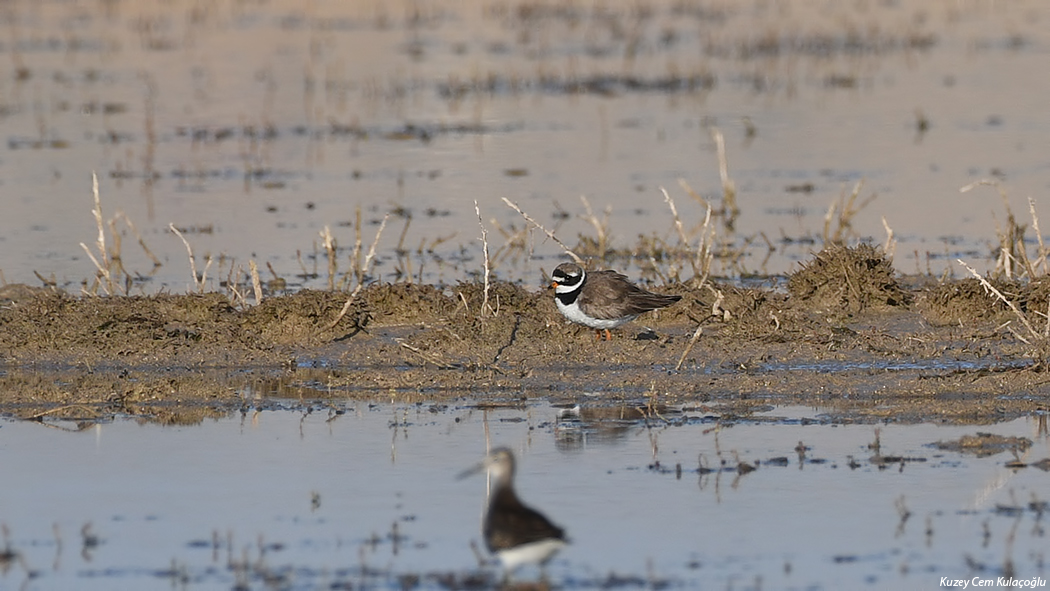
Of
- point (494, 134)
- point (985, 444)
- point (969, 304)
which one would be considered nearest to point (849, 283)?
point (969, 304)

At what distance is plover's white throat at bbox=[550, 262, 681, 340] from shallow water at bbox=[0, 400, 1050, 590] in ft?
4.11

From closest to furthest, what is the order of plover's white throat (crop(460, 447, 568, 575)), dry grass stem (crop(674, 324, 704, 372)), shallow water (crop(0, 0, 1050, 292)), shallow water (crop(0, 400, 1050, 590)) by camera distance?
plover's white throat (crop(460, 447, 568, 575)), shallow water (crop(0, 400, 1050, 590)), dry grass stem (crop(674, 324, 704, 372)), shallow water (crop(0, 0, 1050, 292))

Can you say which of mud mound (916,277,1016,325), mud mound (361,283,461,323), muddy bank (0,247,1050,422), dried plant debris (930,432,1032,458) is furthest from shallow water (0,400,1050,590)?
mud mound (916,277,1016,325)

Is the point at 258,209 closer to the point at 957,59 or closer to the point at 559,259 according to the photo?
the point at 559,259

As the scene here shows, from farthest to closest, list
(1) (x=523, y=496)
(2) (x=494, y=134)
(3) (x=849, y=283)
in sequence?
Answer: (2) (x=494, y=134)
(3) (x=849, y=283)
(1) (x=523, y=496)

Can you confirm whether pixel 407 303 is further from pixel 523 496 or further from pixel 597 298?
pixel 523 496

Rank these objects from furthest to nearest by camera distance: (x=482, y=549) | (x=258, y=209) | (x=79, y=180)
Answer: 1. (x=79, y=180)
2. (x=258, y=209)
3. (x=482, y=549)

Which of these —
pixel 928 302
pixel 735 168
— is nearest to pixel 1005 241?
pixel 928 302

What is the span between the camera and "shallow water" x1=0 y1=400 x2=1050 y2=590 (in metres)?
6.89

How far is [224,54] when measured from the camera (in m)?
33.7

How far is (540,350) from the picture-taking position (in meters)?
11.1

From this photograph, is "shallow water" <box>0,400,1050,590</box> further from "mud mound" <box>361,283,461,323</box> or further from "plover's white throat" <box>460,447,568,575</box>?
"mud mound" <box>361,283,461,323</box>

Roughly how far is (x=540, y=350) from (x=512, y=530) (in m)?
4.57

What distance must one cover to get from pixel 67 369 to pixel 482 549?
15.8 ft
